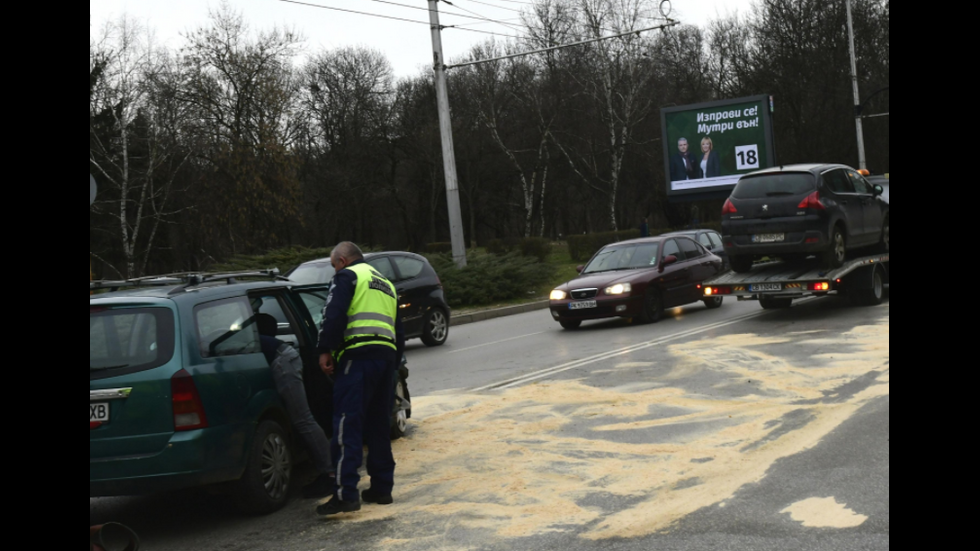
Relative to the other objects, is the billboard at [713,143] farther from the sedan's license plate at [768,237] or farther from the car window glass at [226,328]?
the car window glass at [226,328]

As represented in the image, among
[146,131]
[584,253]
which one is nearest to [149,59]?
[146,131]

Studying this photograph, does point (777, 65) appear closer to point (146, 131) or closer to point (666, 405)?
point (146, 131)

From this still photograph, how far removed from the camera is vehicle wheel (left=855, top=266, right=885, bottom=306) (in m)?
17.5

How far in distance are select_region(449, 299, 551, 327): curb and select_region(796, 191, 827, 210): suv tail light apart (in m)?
8.67

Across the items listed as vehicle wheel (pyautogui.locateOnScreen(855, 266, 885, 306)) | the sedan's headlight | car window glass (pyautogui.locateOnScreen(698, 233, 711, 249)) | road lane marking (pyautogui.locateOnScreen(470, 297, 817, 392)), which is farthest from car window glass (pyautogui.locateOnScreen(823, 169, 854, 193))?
car window glass (pyautogui.locateOnScreen(698, 233, 711, 249))

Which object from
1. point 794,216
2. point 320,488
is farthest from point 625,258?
point 320,488

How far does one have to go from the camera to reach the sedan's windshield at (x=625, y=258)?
19078mm

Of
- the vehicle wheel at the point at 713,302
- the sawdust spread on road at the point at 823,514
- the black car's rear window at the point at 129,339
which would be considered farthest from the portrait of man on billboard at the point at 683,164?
the black car's rear window at the point at 129,339

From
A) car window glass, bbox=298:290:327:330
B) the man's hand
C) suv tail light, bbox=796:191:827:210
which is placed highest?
suv tail light, bbox=796:191:827:210

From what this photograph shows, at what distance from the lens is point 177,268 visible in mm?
50875

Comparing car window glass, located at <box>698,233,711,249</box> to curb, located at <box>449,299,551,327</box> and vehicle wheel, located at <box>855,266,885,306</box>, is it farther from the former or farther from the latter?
vehicle wheel, located at <box>855,266,885,306</box>

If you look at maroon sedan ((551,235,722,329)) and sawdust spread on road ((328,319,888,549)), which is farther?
maroon sedan ((551,235,722,329))
